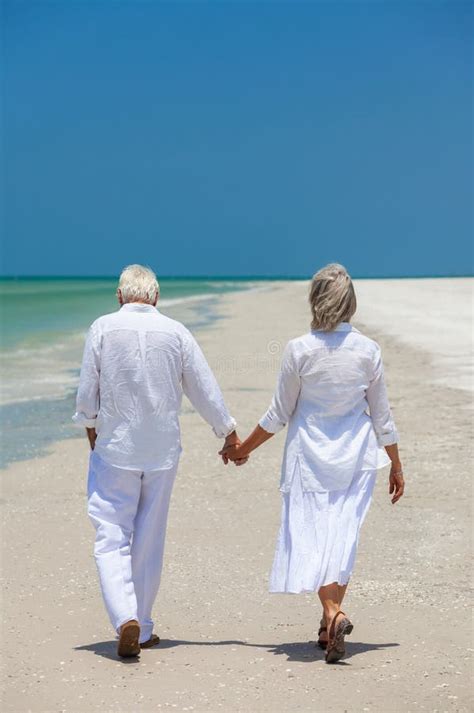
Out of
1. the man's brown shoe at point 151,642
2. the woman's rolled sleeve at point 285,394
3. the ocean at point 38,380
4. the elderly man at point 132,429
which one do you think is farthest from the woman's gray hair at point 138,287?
the ocean at point 38,380

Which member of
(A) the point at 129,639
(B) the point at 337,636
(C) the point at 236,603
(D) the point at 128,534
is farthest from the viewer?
(C) the point at 236,603

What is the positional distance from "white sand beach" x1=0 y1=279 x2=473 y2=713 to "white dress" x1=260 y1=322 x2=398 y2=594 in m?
0.44

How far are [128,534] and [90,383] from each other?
0.76 meters

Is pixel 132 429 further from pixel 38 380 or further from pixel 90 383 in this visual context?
pixel 38 380

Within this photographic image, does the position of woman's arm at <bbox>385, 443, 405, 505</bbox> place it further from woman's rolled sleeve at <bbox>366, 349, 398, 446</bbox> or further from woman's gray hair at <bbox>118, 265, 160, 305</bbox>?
woman's gray hair at <bbox>118, 265, 160, 305</bbox>

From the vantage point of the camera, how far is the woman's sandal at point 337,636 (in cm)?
503

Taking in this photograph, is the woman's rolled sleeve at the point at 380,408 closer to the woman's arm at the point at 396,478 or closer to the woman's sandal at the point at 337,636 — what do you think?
the woman's arm at the point at 396,478

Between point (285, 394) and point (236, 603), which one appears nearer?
point (285, 394)

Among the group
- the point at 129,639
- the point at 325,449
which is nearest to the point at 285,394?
the point at 325,449

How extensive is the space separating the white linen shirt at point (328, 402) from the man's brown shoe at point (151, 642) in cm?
98

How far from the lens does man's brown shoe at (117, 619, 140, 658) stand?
5.12 meters

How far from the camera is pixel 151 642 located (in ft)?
17.7

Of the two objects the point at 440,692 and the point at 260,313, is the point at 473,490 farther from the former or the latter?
the point at 260,313

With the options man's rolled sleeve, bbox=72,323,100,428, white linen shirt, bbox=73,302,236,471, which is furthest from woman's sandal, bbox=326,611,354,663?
man's rolled sleeve, bbox=72,323,100,428
